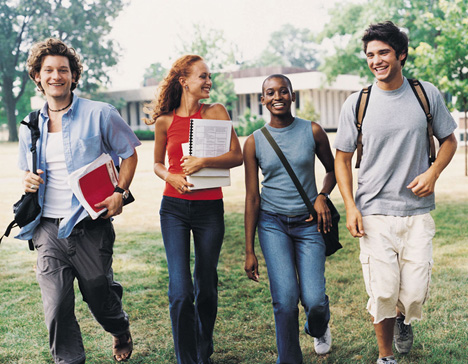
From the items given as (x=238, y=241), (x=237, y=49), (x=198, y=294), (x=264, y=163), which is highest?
(x=237, y=49)

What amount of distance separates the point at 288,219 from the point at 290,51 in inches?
4745

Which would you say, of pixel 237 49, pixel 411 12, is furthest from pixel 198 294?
pixel 237 49

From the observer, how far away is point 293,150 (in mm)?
4094

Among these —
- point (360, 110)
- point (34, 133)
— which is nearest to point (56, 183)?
point (34, 133)

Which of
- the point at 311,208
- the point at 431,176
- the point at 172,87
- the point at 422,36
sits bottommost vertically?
the point at 311,208

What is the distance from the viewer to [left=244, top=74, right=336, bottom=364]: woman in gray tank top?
12.8ft

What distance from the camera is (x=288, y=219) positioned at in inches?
159

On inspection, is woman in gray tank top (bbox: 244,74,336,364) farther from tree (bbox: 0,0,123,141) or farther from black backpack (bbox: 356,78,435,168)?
tree (bbox: 0,0,123,141)

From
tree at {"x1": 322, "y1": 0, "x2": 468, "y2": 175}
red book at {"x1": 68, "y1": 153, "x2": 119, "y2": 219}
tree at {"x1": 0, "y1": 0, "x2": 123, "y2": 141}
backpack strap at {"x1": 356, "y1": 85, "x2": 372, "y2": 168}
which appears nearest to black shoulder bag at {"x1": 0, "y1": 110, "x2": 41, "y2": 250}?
red book at {"x1": 68, "y1": 153, "x2": 119, "y2": 219}

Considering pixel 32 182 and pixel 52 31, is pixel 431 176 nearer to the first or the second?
pixel 32 182

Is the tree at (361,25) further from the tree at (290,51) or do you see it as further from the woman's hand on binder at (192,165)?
the tree at (290,51)

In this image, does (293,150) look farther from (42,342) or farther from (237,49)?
(237,49)

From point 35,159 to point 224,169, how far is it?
1.28m

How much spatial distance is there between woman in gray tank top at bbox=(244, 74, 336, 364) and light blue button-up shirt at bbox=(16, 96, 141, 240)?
944 millimetres
